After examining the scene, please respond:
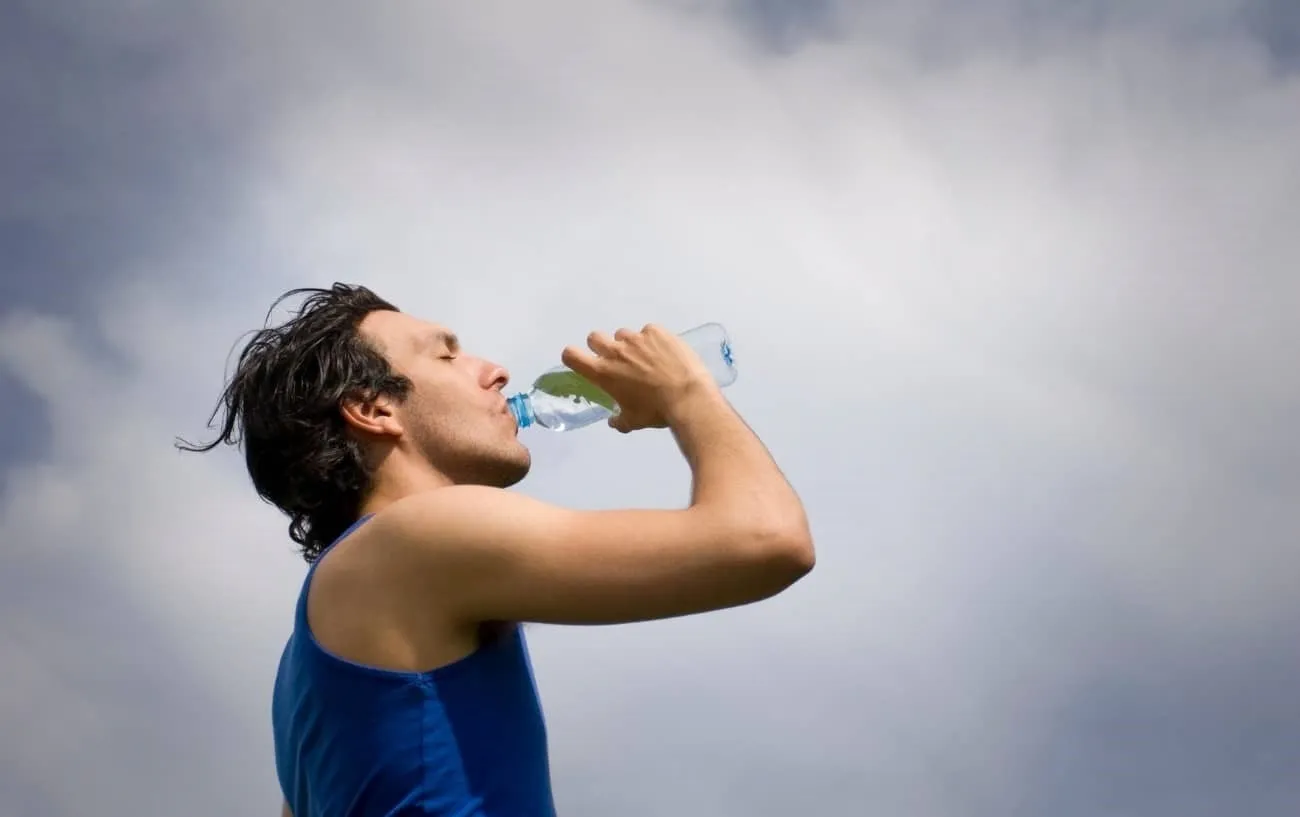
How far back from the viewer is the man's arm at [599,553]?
4227 mm

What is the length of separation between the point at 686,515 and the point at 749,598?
334 millimetres

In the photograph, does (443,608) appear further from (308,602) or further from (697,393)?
(697,393)

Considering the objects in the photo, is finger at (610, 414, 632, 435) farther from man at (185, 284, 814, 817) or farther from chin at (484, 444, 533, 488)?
chin at (484, 444, 533, 488)

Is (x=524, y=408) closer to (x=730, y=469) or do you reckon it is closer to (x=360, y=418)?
(x=360, y=418)

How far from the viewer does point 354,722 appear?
4.39 meters

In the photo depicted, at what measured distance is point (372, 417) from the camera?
5.65 metres

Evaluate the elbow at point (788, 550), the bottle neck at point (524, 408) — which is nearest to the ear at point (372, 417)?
the elbow at point (788, 550)

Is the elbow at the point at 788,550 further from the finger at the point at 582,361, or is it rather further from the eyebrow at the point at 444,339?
the eyebrow at the point at 444,339

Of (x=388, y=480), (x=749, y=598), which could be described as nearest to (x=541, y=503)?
(x=749, y=598)

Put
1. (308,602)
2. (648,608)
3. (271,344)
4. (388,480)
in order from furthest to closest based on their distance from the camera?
(271,344), (388,480), (308,602), (648,608)

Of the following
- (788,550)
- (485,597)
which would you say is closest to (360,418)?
(485,597)

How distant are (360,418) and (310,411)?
282 mm

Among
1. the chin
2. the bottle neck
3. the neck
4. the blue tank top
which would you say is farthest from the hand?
the bottle neck

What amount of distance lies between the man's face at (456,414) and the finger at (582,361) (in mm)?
609
